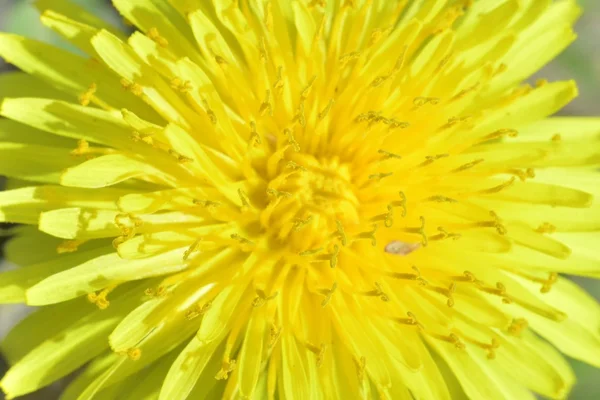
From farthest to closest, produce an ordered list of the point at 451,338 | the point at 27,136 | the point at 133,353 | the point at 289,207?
the point at 27,136 < the point at 289,207 < the point at 451,338 < the point at 133,353

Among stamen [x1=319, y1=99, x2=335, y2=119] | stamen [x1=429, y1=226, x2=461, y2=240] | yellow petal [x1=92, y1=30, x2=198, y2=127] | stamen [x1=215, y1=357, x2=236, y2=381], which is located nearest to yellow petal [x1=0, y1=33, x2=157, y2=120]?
yellow petal [x1=92, y1=30, x2=198, y2=127]

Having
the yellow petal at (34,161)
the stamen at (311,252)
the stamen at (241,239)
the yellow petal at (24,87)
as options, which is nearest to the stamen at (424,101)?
the stamen at (311,252)

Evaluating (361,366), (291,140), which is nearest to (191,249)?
(291,140)

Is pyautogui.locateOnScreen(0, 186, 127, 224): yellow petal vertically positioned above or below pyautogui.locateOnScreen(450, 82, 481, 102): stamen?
below

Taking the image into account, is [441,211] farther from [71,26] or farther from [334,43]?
[71,26]

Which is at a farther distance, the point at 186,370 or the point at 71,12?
the point at 71,12

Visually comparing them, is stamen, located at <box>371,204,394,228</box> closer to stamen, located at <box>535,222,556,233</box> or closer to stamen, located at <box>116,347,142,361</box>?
stamen, located at <box>535,222,556,233</box>

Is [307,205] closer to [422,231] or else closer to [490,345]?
[422,231]

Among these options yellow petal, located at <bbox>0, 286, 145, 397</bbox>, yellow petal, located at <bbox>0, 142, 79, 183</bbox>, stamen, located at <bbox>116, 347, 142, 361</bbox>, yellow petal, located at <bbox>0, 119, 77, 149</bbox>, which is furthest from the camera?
yellow petal, located at <bbox>0, 119, 77, 149</bbox>
